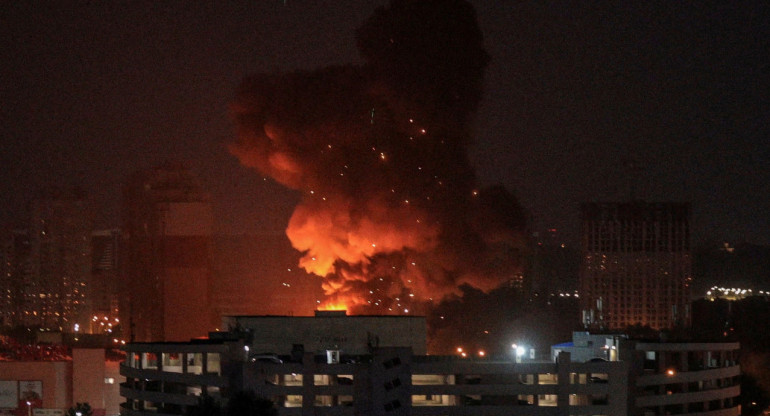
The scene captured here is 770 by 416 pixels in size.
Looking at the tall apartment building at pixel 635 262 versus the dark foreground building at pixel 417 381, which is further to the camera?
the tall apartment building at pixel 635 262

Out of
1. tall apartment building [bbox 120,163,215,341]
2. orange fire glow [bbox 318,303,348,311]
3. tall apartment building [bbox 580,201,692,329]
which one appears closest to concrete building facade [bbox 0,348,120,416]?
orange fire glow [bbox 318,303,348,311]

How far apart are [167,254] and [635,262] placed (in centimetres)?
6320

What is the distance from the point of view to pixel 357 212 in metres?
51.2

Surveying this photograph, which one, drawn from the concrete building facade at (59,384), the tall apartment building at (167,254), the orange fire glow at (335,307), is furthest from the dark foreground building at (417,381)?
the tall apartment building at (167,254)

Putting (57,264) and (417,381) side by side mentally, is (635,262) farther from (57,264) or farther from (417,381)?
(417,381)

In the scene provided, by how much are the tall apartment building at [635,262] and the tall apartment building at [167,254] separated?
49.6m

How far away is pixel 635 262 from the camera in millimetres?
145875

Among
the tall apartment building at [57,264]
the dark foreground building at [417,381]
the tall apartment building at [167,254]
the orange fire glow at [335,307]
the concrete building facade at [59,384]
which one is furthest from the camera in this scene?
the tall apartment building at [57,264]

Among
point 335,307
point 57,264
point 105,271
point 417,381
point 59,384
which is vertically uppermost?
point 57,264

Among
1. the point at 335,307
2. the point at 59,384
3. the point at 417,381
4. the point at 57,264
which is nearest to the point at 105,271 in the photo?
the point at 57,264

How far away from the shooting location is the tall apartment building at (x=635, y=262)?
458 feet

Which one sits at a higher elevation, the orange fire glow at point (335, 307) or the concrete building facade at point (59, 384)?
the orange fire glow at point (335, 307)

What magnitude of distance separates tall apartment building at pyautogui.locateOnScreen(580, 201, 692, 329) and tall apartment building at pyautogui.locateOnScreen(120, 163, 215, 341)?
49.6 meters

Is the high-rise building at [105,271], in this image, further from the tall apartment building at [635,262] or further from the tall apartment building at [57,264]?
the tall apartment building at [635,262]
